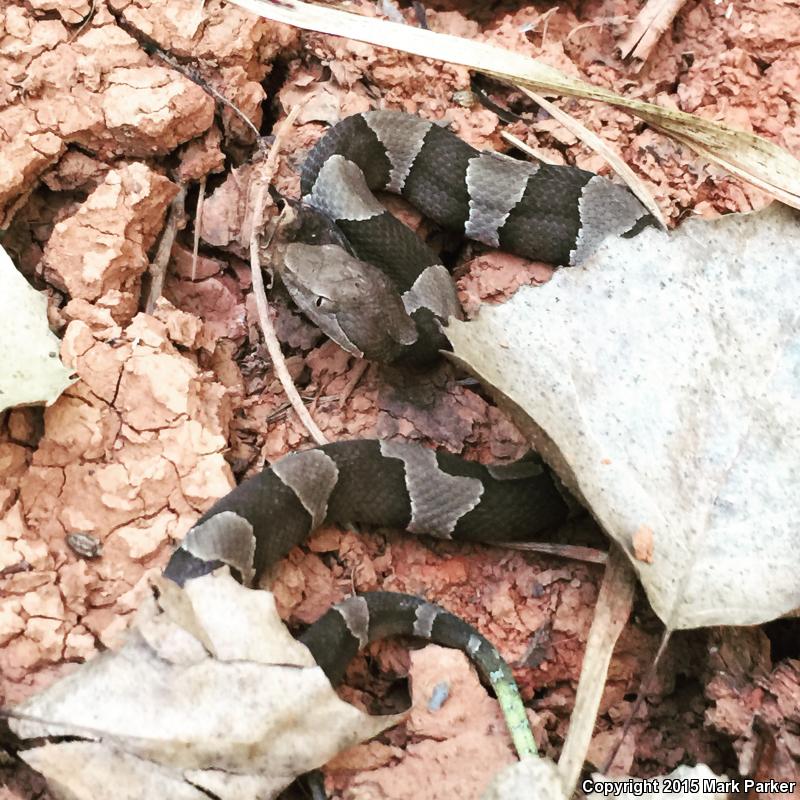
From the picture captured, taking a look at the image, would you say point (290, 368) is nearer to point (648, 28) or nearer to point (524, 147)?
point (524, 147)

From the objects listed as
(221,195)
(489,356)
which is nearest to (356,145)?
(221,195)

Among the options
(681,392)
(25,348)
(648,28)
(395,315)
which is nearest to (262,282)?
(395,315)

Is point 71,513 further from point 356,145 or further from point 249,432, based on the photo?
point 356,145

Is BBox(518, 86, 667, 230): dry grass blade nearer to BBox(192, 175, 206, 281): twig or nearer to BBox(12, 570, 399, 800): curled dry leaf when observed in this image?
BBox(192, 175, 206, 281): twig

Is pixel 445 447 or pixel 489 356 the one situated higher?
pixel 489 356

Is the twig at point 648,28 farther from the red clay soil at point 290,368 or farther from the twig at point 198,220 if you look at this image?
the twig at point 198,220

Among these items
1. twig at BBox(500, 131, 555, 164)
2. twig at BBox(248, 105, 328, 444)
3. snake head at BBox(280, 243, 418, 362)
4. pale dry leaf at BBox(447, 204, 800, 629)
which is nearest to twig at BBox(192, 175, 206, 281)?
twig at BBox(248, 105, 328, 444)
